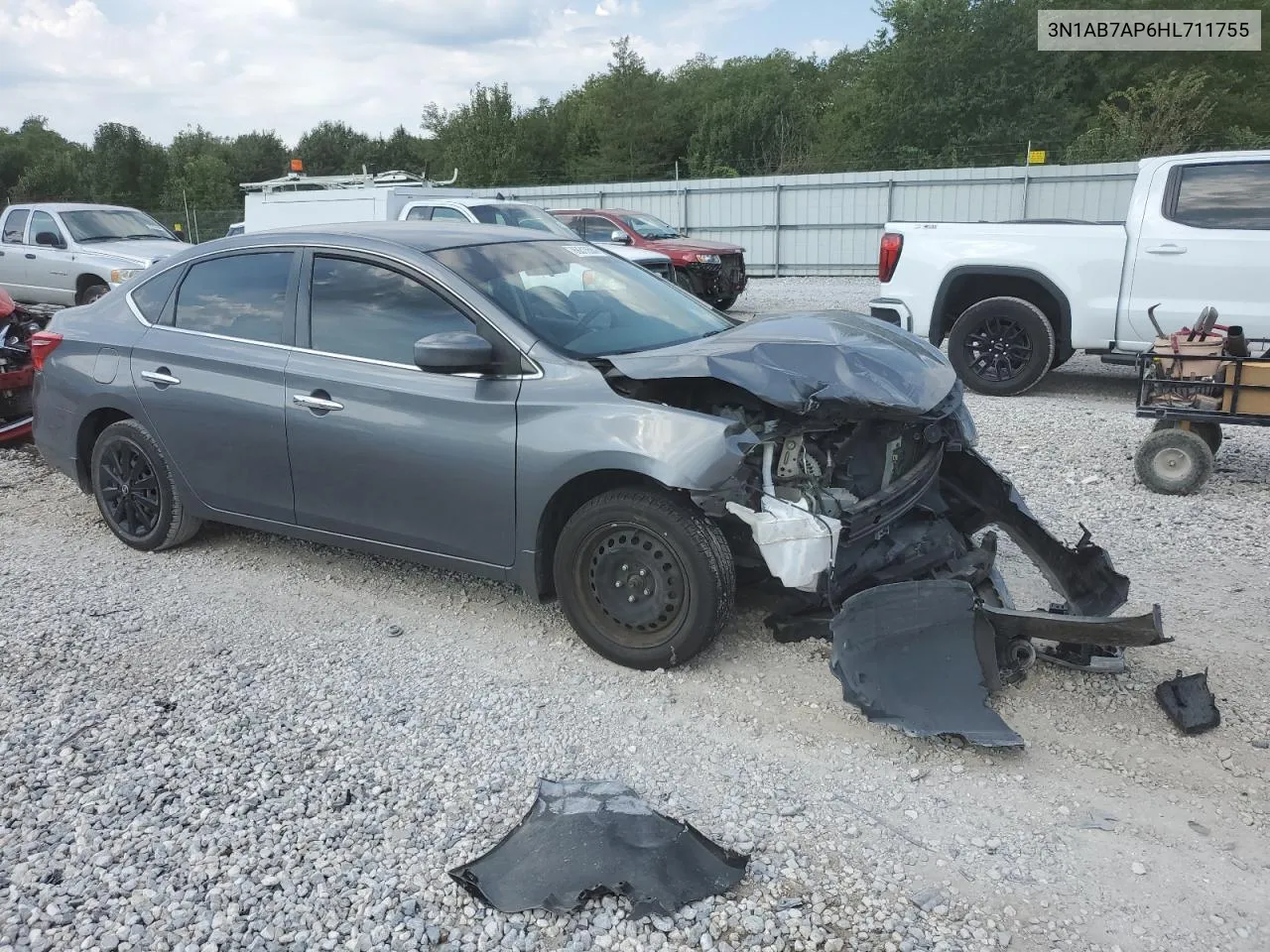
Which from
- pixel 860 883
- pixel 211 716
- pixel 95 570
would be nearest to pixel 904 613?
pixel 860 883

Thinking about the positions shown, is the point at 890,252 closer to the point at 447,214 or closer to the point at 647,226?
the point at 447,214

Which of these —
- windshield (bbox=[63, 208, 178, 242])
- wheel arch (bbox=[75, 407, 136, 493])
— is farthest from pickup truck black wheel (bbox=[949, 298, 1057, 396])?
windshield (bbox=[63, 208, 178, 242])

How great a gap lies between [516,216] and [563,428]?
33.9 ft

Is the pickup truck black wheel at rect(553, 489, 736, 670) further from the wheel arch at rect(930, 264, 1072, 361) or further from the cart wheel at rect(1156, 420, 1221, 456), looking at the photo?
the wheel arch at rect(930, 264, 1072, 361)

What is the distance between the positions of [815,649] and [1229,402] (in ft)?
11.9

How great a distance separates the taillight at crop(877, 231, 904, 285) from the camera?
9516 millimetres

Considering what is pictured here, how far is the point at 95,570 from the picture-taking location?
17.6 ft

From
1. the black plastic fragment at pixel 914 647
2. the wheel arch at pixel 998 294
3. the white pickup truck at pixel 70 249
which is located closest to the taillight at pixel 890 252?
the wheel arch at pixel 998 294

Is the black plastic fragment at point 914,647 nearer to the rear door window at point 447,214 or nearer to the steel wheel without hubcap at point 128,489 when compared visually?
the steel wheel without hubcap at point 128,489

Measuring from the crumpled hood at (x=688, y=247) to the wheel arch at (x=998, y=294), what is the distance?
20.5 ft

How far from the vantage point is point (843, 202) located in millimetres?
22391

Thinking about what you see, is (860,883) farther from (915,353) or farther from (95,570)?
(95,570)

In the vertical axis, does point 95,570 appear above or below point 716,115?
below

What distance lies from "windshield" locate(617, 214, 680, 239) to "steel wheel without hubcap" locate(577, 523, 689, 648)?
12.9 m
